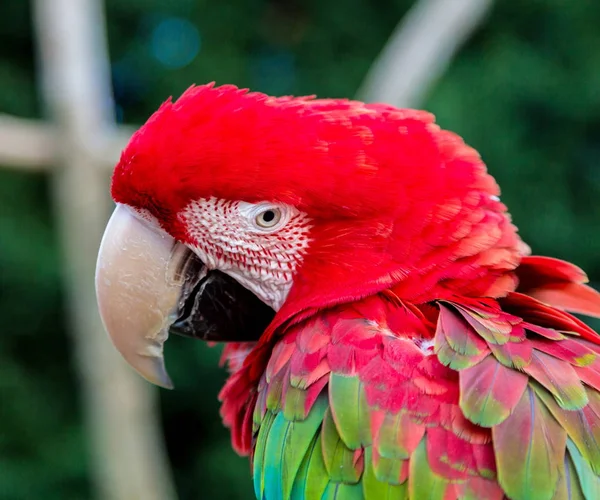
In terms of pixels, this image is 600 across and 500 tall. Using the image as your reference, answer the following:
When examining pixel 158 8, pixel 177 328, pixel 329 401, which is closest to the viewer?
pixel 329 401

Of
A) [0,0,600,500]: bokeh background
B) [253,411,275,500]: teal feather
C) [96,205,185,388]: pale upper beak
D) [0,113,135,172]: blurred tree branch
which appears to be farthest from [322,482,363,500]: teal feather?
[0,0,600,500]: bokeh background

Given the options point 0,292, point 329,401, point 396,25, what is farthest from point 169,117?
point 396,25

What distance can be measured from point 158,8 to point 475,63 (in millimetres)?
1624

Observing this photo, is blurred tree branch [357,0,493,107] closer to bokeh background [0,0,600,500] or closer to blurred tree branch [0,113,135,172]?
bokeh background [0,0,600,500]

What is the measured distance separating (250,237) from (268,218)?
1.5 inches

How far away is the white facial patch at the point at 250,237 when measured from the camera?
3.06 ft

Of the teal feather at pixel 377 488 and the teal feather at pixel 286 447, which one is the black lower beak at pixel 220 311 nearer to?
the teal feather at pixel 286 447

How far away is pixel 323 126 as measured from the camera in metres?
0.92

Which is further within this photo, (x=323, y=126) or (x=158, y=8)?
(x=158, y=8)

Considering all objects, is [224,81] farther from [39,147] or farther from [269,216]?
[269,216]

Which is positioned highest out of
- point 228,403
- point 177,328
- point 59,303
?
point 177,328

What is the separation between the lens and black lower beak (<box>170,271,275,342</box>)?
3.30 ft

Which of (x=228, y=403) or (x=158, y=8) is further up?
(x=158, y=8)

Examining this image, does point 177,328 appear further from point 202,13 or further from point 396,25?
point 396,25
